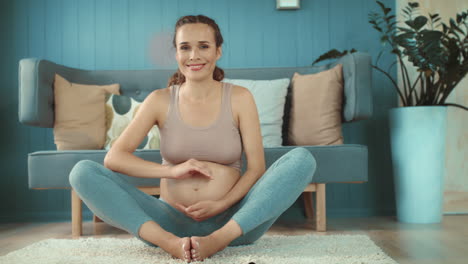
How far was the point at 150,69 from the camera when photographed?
312 cm

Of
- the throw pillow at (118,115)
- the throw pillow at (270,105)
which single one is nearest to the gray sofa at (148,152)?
the throw pillow at (270,105)

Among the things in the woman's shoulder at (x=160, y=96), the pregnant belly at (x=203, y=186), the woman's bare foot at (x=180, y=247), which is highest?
the woman's shoulder at (x=160, y=96)

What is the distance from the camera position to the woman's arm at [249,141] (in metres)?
1.59

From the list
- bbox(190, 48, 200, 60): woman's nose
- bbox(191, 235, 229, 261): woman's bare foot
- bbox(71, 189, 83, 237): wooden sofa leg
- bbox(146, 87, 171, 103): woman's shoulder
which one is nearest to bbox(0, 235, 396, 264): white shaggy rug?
bbox(191, 235, 229, 261): woman's bare foot

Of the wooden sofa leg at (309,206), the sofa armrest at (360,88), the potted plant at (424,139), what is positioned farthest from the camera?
the wooden sofa leg at (309,206)

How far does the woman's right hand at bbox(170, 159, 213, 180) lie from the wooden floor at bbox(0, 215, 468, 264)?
771 millimetres

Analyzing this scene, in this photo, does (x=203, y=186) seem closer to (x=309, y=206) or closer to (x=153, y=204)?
(x=153, y=204)

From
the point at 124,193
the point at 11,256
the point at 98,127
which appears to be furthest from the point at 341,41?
the point at 11,256

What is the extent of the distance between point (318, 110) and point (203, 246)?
153cm

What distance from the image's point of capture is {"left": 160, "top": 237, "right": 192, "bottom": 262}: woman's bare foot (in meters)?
1.36

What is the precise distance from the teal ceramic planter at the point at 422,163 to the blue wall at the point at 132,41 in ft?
1.72

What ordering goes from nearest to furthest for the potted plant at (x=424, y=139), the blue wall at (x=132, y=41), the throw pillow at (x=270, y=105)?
1. the potted plant at (x=424, y=139)
2. the throw pillow at (x=270, y=105)
3. the blue wall at (x=132, y=41)

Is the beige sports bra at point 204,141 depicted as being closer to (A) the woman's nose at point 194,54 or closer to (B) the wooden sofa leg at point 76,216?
(A) the woman's nose at point 194,54

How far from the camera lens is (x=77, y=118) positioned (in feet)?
9.05
